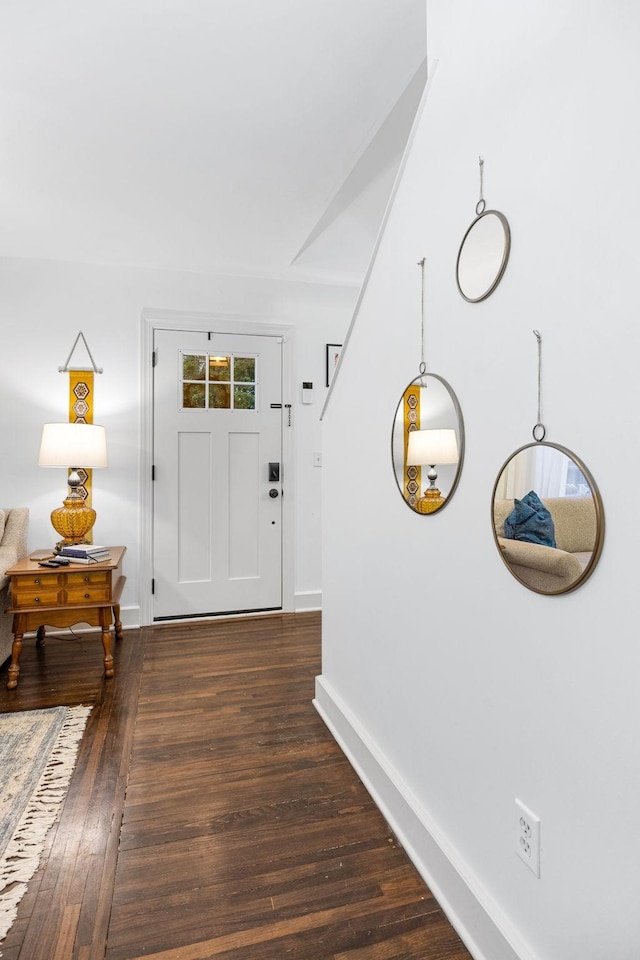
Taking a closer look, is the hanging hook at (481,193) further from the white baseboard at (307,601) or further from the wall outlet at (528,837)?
the white baseboard at (307,601)

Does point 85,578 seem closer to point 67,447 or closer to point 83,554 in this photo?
point 83,554

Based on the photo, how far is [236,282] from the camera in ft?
13.0

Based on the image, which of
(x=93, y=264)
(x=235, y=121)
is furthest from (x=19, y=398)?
(x=235, y=121)

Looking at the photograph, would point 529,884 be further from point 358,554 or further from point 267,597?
point 267,597

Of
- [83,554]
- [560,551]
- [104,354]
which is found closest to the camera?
[560,551]

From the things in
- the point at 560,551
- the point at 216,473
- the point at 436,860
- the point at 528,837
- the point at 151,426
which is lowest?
the point at 436,860

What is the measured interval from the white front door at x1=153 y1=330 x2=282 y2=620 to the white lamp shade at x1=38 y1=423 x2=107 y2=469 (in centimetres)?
63

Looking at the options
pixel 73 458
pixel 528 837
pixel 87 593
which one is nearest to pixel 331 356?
pixel 73 458

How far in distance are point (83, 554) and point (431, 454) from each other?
7.40 ft

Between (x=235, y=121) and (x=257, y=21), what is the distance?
539mm

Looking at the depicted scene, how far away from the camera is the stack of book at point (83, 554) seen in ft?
9.88

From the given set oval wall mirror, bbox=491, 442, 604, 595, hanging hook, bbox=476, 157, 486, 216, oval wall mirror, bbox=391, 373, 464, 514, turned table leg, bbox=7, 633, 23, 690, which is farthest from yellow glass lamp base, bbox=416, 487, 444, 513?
turned table leg, bbox=7, 633, 23, 690

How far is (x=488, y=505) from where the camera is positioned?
124cm

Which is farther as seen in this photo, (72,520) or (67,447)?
(72,520)
